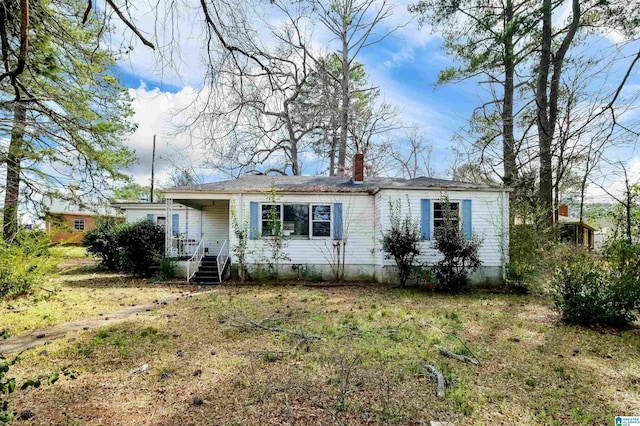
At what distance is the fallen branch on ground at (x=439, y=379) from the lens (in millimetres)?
3651

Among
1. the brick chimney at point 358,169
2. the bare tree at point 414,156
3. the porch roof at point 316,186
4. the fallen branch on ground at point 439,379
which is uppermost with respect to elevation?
the bare tree at point 414,156

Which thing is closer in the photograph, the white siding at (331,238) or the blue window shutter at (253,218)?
the blue window shutter at (253,218)

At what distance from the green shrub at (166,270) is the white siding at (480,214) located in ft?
24.2

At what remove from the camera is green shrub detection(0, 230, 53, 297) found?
7.54 metres

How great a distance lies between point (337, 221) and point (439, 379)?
330 inches

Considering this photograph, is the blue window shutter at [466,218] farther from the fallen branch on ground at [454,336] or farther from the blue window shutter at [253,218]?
the blue window shutter at [253,218]

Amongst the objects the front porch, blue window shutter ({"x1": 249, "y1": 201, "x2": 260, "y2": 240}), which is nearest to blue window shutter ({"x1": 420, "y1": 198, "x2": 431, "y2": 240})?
blue window shutter ({"x1": 249, "y1": 201, "x2": 260, "y2": 240})

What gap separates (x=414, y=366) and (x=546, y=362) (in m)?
1.86

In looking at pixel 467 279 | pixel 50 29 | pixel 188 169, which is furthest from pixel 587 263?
pixel 188 169

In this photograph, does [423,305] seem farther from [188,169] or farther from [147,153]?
[147,153]

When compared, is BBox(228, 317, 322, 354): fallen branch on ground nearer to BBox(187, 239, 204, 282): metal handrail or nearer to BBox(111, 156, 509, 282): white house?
BBox(111, 156, 509, 282): white house

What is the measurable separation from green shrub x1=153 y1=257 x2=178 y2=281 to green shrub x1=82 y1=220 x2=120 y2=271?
3696mm

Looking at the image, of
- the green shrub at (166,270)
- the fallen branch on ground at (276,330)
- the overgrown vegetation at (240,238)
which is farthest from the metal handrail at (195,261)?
the fallen branch on ground at (276,330)

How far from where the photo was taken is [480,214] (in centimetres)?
1114
